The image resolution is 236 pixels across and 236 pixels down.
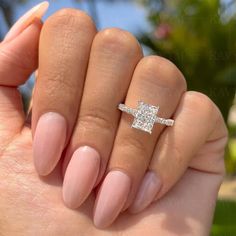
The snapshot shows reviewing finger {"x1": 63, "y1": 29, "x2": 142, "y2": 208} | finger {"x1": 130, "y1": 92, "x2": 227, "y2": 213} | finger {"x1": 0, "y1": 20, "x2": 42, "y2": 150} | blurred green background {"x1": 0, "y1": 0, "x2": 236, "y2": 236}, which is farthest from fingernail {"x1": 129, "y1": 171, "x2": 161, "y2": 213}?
blurred green background {"x1": 0, "y1": 0, "x2": 236, "y2": 236}

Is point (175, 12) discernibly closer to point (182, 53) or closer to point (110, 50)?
point (182, 53)

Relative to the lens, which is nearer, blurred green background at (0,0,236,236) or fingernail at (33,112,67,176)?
fingernail at (33,112,67,176)

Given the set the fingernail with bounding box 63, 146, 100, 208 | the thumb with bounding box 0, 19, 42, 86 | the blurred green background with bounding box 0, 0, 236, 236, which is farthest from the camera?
the blurred green background with bounding box 0, 0, 236, 236

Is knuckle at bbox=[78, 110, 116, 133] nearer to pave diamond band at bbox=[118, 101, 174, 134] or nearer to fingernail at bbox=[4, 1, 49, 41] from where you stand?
pave diamond band at bbox=[118, 101, 174, 134]

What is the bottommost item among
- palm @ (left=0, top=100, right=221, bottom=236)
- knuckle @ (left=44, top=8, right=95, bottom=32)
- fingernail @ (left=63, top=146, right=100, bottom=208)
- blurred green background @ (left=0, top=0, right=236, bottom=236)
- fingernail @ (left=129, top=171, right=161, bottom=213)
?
blurred green background @ (left=0, top=0, right=236, bottom=236)

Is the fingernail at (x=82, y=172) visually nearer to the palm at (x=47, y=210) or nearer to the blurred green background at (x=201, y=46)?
the palm at (x=47, y=210)

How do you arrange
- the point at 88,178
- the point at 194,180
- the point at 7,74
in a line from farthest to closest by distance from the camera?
the point at 194,180, the point at 7,74, the point at 88,178

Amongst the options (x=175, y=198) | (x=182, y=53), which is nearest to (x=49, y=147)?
(x=175, y=198)
